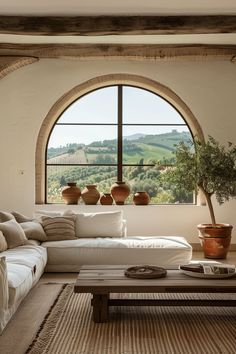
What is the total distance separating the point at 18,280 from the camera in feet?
13.8

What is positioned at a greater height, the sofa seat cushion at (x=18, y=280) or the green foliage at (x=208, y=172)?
the green foliage at (x=208, y=172)

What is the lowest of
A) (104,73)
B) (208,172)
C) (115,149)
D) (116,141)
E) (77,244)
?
(77,244)

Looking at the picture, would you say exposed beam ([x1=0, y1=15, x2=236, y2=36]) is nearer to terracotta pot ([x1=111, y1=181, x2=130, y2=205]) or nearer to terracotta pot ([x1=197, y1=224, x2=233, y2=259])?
terracotta pot ([x1=111, y1=181, x2=130, y2=205])

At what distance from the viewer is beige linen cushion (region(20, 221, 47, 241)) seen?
20.8ft

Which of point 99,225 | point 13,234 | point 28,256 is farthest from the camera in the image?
point 99,225

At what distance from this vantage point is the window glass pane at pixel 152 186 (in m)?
8.59

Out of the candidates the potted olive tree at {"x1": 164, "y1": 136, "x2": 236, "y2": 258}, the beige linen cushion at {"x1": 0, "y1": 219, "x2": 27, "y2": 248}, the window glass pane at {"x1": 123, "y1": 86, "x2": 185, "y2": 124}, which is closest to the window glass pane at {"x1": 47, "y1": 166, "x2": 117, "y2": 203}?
the window glass pane at {"x1": 123, "y1": 86, "x2": 185, "y2": 124}

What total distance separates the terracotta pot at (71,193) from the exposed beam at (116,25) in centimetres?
253

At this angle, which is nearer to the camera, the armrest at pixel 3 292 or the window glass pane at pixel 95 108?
the armrest at pixel 3 292

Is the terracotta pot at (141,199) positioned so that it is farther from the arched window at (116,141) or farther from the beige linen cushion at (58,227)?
the beige linen cushion at (58,227)

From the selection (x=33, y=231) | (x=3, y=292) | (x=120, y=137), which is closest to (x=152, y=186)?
(x=120, y=137)

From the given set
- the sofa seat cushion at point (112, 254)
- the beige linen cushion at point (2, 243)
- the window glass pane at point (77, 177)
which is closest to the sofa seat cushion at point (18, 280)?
the beige linen cushion at point (2, 243)

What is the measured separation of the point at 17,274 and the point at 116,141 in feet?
14.8

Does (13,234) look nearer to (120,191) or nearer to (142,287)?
(142,287)
